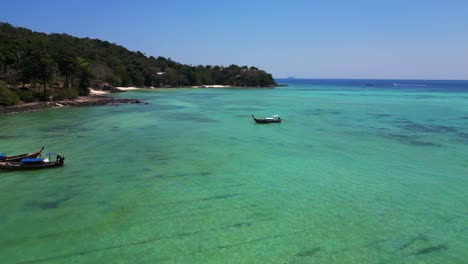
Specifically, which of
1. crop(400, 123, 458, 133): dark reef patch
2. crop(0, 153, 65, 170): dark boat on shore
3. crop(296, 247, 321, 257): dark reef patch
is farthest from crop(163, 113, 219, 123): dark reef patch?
crop(296, 247, 321, 257): dark reef patch

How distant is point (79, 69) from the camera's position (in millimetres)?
65375

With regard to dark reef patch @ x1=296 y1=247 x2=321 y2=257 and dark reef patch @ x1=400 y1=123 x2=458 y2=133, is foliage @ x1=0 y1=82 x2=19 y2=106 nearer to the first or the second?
dark reef patch @ x1=400 y1=123 x2=458 y2=133

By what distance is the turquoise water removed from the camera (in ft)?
40.3

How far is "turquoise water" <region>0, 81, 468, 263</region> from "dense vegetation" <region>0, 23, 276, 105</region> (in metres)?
25.3

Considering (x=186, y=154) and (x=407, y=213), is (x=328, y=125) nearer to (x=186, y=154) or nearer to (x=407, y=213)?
(x=186, y=154)

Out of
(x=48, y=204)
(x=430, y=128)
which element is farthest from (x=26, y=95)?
(x=430, y=128)

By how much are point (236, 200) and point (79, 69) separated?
184 ft

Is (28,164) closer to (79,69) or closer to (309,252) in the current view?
(309,252)

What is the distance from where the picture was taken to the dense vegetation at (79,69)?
5469 centimetres

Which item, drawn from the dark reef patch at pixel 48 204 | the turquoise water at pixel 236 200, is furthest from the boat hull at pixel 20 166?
the dark reef patch at pixel 48 204

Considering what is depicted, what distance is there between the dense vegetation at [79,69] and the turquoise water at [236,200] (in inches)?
996

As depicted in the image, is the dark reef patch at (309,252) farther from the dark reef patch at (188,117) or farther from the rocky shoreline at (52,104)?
the rocky shoreline at (52,104)

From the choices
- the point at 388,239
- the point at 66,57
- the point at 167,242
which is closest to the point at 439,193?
the point at 388,239

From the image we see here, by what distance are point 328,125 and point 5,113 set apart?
34152 mm
